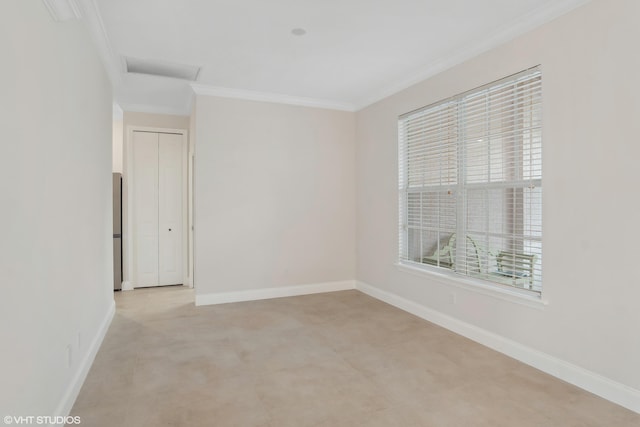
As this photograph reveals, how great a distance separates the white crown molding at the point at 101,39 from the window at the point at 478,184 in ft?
10.4

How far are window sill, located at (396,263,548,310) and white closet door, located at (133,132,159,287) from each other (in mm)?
3851

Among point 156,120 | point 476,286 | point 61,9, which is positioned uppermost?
point 156,120

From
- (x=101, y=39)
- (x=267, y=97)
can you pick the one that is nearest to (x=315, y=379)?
(x=101, y=39)

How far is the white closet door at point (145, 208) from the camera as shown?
5.71 meters

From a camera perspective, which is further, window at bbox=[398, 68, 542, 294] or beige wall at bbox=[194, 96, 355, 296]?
beige wall at bbox=[194, 96, 355, 296]

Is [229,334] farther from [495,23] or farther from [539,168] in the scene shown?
[495,23]

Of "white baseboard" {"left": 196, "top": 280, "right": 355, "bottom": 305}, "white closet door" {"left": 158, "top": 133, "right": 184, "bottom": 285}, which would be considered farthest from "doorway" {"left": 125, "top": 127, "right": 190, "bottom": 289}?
"white baseboard" {"left": 196, "top": 280, "right": 355, "bottom": 305}

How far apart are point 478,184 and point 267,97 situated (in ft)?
9.71

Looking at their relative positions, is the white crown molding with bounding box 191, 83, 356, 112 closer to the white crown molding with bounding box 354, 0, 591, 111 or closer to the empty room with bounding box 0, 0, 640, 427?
the empty room with bounding box 0, 0, 640, 427

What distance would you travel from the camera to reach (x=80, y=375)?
2.56 metres

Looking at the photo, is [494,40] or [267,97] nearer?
[494,40]

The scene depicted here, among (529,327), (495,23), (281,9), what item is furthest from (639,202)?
(281,9)

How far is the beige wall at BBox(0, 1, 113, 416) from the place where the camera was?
1502 millimetres

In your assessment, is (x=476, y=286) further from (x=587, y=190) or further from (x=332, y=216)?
(x=332, y=216)
